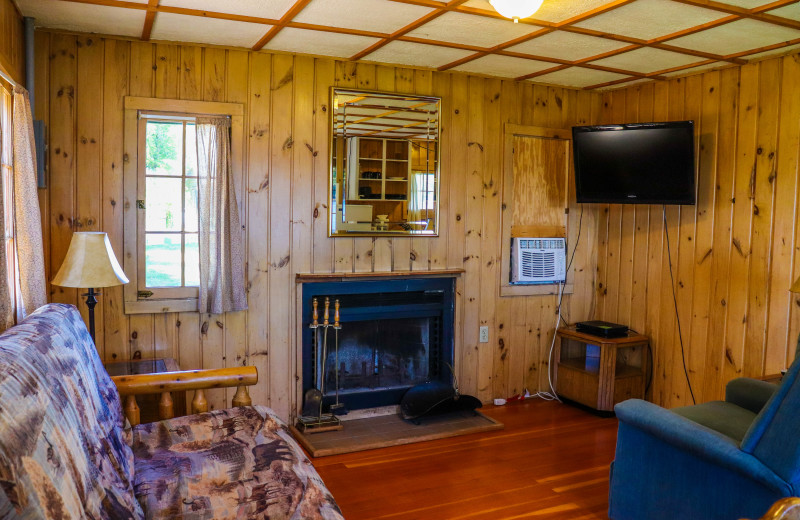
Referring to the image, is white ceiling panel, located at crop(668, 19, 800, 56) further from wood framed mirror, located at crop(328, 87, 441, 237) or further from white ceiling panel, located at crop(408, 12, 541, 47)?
wood framed mirror, located at crop(328, 87, 441, 237)

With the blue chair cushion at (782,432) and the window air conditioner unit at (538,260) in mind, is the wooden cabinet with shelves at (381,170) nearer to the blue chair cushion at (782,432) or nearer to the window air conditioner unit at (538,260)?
the window air conditioner unit at (538,260)

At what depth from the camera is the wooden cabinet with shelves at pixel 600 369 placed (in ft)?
14.1

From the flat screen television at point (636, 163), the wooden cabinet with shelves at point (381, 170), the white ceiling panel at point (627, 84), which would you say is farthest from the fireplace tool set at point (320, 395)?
the white ceiling panel at point (627, 84)

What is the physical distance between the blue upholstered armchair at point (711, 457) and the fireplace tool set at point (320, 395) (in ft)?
5.92

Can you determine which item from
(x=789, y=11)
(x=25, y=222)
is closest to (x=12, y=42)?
(x=25, y=222)

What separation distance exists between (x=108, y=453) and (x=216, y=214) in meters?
1.96

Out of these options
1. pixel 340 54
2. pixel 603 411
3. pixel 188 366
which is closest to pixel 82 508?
pixel 188 366

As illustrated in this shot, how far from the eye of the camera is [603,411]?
4344 mm

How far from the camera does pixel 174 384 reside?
2.72 meters

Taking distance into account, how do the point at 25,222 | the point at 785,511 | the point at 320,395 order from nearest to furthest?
the point at 785,511 < the point at 25,222 < the point at 320,395

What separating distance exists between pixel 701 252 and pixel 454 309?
1.66 metres

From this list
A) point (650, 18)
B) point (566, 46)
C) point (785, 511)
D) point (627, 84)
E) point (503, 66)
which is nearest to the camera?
point (785, 511)

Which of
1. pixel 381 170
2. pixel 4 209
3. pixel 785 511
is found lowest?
pixel 785 511

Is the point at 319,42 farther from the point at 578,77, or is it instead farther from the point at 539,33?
the point at 578,77
